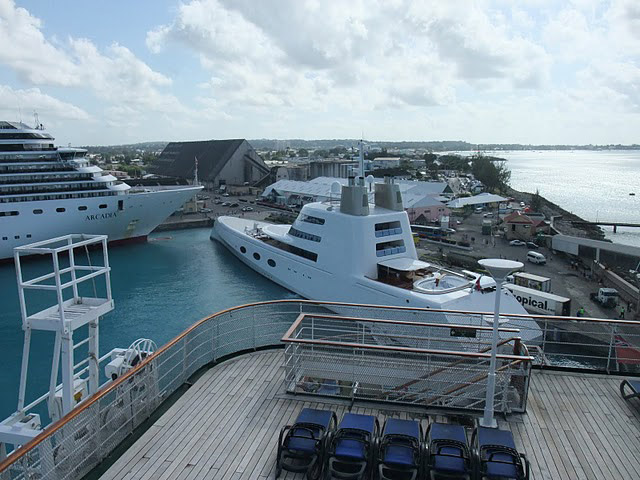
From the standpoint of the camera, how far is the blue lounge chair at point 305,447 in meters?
4.08

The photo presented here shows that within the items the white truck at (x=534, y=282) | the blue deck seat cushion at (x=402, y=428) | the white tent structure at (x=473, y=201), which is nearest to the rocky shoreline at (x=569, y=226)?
the white tent structure at (x=473, y=201)

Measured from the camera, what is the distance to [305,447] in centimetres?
412

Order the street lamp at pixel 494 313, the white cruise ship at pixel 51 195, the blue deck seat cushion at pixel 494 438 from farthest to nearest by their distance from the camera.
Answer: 1. the white cruise ship at pixel 51 195
2. the street lamp at pixel 494 313
3. the blue deck seat cushion at pixel 494 438

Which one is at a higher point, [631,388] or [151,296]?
[631,388]

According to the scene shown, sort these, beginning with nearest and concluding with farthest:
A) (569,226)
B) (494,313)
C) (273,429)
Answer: (494,313), (273,429), (569,226)

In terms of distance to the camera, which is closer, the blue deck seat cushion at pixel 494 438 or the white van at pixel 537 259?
the blue deck seat cushion at pixel 494 438

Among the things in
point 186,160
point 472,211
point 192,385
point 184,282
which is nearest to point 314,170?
point 186,160

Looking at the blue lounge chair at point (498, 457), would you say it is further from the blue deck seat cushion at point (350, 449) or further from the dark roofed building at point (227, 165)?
the dark roofed building at point (227, 165)

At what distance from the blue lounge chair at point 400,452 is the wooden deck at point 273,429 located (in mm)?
758

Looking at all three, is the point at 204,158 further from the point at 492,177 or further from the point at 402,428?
the point at 402,428

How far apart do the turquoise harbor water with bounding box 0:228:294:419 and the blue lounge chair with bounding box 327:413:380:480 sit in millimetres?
11456

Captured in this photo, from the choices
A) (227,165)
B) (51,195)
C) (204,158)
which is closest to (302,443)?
(51,195)

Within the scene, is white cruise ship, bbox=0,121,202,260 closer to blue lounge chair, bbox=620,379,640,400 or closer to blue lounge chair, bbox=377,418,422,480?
blue lounge chair, bbox=377,418,422,480

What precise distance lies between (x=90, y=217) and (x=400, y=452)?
30670 mm
